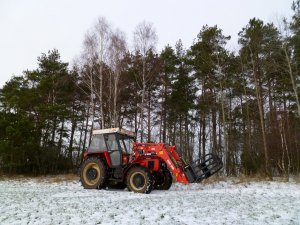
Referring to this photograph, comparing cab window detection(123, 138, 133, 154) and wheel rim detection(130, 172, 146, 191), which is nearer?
wheel rim detection(130, 172, 146, 191)

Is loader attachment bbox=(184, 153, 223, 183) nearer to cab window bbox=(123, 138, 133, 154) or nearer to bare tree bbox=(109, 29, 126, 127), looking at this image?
cab window bbox=(123, 138, 133, 154)

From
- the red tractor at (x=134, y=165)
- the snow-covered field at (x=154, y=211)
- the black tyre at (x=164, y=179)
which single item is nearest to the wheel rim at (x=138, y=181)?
the red tractor at (x=134, y=165)

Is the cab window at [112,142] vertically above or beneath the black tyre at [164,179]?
above

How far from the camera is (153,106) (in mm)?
24797

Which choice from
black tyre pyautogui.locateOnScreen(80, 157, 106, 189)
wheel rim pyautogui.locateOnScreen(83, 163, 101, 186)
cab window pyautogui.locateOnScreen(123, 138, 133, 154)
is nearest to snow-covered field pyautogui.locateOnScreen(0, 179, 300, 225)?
black tyre pyautogui.locateOnScreen(80, 157, 106, 189)

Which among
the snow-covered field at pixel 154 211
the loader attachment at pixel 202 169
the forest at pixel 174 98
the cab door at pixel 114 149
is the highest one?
the forest at pixel 174 98

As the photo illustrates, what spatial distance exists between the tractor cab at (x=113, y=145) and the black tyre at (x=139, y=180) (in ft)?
2.51

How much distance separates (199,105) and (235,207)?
56.7ft

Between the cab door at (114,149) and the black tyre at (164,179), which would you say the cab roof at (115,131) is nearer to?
the cab door at (114,149)

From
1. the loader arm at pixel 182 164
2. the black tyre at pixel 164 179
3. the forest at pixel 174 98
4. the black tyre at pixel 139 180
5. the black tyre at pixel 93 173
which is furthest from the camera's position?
the forest at pixel 174 98

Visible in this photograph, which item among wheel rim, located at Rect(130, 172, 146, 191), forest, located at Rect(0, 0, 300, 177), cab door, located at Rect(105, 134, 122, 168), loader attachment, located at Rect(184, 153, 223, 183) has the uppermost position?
forest, located at Rect(0, 0, 300, 177)

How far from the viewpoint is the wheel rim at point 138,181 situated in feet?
32.3

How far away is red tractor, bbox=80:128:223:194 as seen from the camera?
9.86 metres

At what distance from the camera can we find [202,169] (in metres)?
10.1
